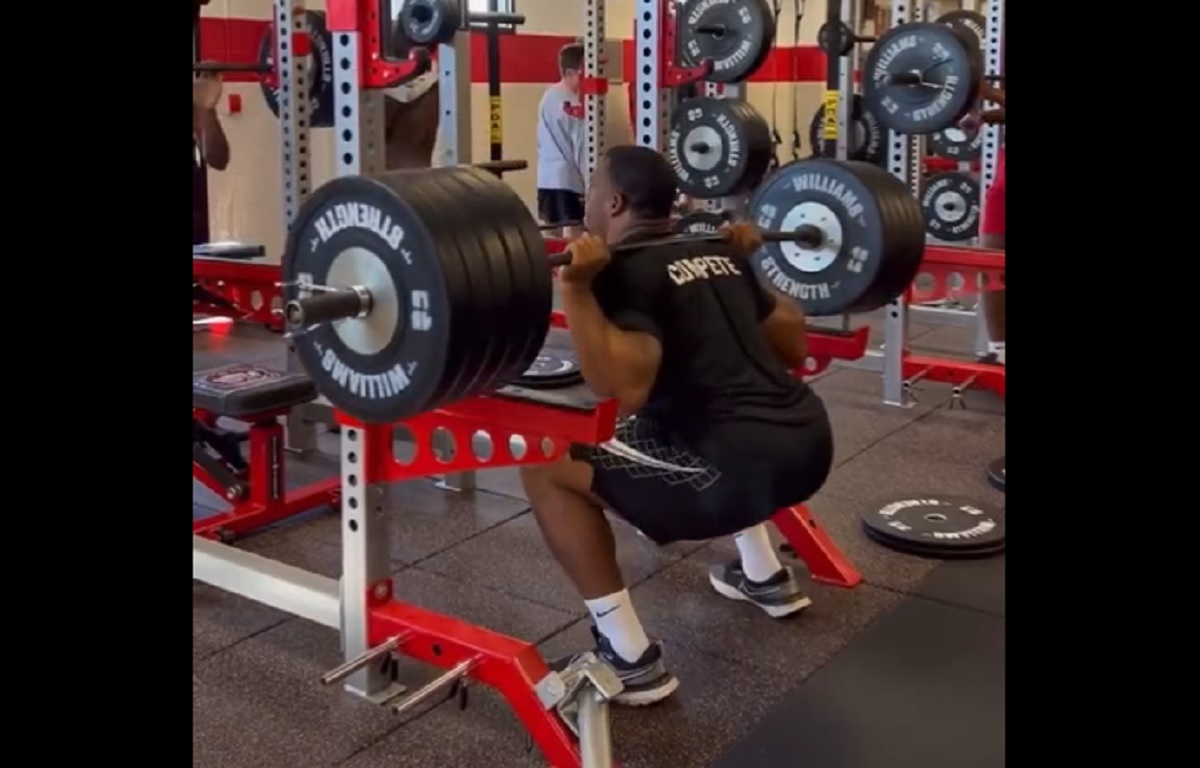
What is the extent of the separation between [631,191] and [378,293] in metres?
0.66

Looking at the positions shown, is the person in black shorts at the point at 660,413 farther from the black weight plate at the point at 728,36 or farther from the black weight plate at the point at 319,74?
the black weight plate at the point at 728,36

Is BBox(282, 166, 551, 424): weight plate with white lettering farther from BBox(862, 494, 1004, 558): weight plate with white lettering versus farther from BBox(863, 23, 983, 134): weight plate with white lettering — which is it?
BBox(863, 23, 983, 134): weight plate with white lettering

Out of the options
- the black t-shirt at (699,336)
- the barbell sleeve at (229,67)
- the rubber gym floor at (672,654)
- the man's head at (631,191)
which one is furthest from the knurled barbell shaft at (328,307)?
the barbell sleeve at (229,67)

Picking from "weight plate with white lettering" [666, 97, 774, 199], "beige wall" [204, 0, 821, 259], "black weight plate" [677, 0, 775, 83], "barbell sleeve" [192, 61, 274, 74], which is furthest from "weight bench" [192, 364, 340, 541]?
"beige wall" [204, 0, 821, 259]

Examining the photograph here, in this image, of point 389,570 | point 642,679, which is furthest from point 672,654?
point 389,570

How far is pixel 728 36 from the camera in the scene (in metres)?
4.86

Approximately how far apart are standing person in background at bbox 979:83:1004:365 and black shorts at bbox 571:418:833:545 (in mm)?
2023

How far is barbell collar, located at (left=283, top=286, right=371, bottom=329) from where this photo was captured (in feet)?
5.51

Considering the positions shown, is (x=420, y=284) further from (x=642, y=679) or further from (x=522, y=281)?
(x=642, y=679)
